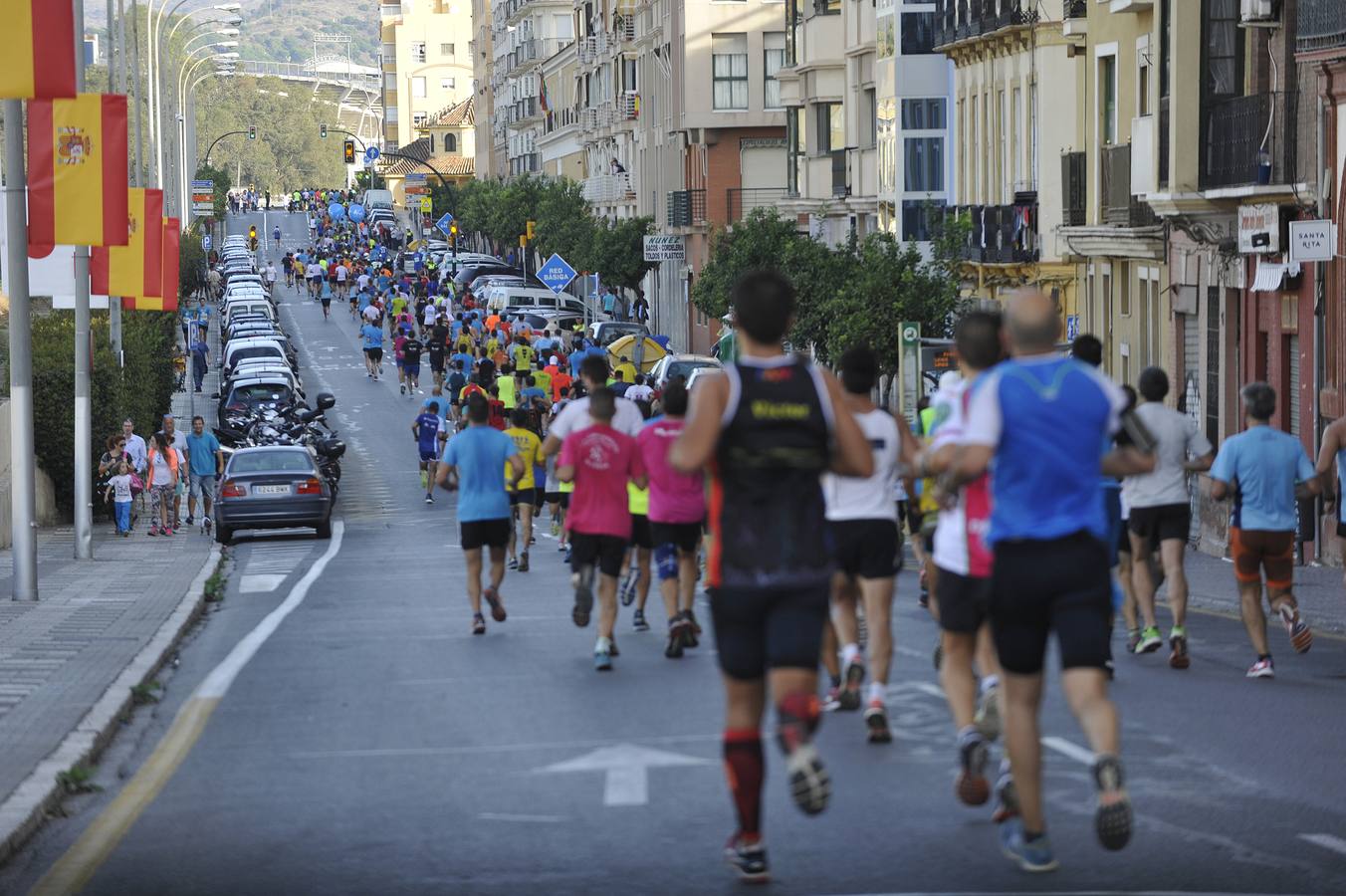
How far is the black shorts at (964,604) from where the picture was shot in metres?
10.1

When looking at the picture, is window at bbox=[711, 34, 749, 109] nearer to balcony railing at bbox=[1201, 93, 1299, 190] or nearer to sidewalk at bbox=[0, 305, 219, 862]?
sidewalk at bbox=[0, 305, 219, 862]

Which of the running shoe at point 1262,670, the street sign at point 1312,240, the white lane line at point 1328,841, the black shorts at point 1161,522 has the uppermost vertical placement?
the street sign at point 1312,240

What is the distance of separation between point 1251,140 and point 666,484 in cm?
1436

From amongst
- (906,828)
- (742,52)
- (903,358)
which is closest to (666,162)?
(742,52)

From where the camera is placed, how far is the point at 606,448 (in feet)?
50.9

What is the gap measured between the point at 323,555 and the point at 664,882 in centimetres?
2089

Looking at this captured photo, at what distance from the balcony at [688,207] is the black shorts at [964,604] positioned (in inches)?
2626

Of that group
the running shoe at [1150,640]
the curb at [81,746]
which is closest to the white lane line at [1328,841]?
the curb at [81,746]

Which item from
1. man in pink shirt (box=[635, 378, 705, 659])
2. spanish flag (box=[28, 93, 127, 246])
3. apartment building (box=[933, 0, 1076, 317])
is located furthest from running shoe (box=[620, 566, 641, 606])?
apartment building (box=[933, 0, 1076, 317])

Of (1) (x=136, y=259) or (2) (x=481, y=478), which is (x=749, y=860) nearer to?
(2) (x=481, y=478)

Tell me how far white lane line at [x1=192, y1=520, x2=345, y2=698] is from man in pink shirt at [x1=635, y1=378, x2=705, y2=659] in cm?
275

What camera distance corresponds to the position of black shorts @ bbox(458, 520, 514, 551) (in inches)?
693

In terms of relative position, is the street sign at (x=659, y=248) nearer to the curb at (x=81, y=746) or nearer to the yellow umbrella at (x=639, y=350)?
the yellow umbrella at (x=639, y=350)

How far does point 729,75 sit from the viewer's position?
7669 centimetres
